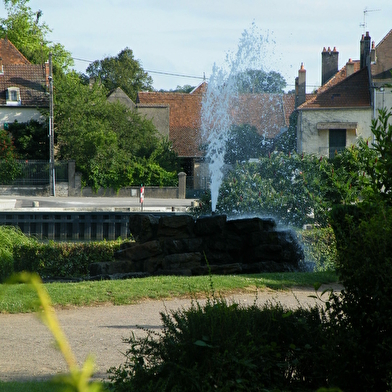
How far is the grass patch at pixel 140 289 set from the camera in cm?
878

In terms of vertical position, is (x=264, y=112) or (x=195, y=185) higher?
(x=264, y=112)

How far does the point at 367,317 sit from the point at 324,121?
128 feet

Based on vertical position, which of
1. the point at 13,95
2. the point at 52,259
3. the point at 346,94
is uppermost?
the point at 13,95

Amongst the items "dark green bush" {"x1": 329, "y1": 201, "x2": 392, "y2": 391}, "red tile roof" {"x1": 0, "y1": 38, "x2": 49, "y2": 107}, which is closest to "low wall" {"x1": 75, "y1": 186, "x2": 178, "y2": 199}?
"red tile roof" {"x1": 0, "y1": 38, "x2": 49, "y2": 107}

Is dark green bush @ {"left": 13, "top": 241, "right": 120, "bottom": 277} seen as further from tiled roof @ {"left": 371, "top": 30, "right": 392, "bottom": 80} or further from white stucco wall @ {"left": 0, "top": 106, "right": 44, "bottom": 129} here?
white stucco wall @ {"left": 0, "top": 106, "right": 44, "bottom": 129}

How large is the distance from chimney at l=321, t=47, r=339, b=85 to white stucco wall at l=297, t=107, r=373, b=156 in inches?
234

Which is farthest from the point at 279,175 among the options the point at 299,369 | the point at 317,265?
the point at 299,369

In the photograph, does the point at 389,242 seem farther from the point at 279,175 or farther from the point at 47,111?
the point at 47,111

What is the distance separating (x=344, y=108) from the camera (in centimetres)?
4097

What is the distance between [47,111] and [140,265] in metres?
36.9

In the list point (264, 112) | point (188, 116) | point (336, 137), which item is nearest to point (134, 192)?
point (264, 112)

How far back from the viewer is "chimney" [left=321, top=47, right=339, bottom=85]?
152 ft

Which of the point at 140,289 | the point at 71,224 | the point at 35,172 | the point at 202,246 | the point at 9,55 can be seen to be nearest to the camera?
the point at 140,289

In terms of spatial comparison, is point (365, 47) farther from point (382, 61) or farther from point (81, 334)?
point (81, 334)
